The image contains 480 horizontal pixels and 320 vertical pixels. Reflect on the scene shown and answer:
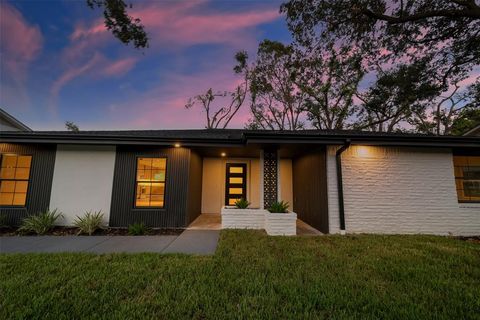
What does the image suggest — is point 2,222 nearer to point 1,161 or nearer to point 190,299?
point 1,161

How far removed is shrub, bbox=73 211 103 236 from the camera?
17.2 feet

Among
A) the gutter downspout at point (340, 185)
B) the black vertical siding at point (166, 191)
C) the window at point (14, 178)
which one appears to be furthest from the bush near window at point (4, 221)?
the gutter downspout at point (340, 185)

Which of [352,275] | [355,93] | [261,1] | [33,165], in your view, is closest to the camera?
[352,275]

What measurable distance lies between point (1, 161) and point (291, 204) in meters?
9.96

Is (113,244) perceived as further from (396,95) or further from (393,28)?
(396,95)

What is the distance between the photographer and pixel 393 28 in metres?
6.77

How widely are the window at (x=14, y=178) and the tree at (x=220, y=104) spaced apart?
13.1 metres

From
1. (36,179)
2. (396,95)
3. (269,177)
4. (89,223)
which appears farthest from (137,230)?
(396,95)

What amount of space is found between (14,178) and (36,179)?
0.81 m

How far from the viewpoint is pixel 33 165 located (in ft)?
19.4

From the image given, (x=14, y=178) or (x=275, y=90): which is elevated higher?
(x=275, y=90)

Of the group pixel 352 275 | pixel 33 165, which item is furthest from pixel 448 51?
pixel 33 165

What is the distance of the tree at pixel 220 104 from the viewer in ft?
59.1

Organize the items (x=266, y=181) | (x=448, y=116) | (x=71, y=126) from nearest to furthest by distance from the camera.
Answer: (x=266, y=181)
(x=448, y=116)
(x=71, y=126)
